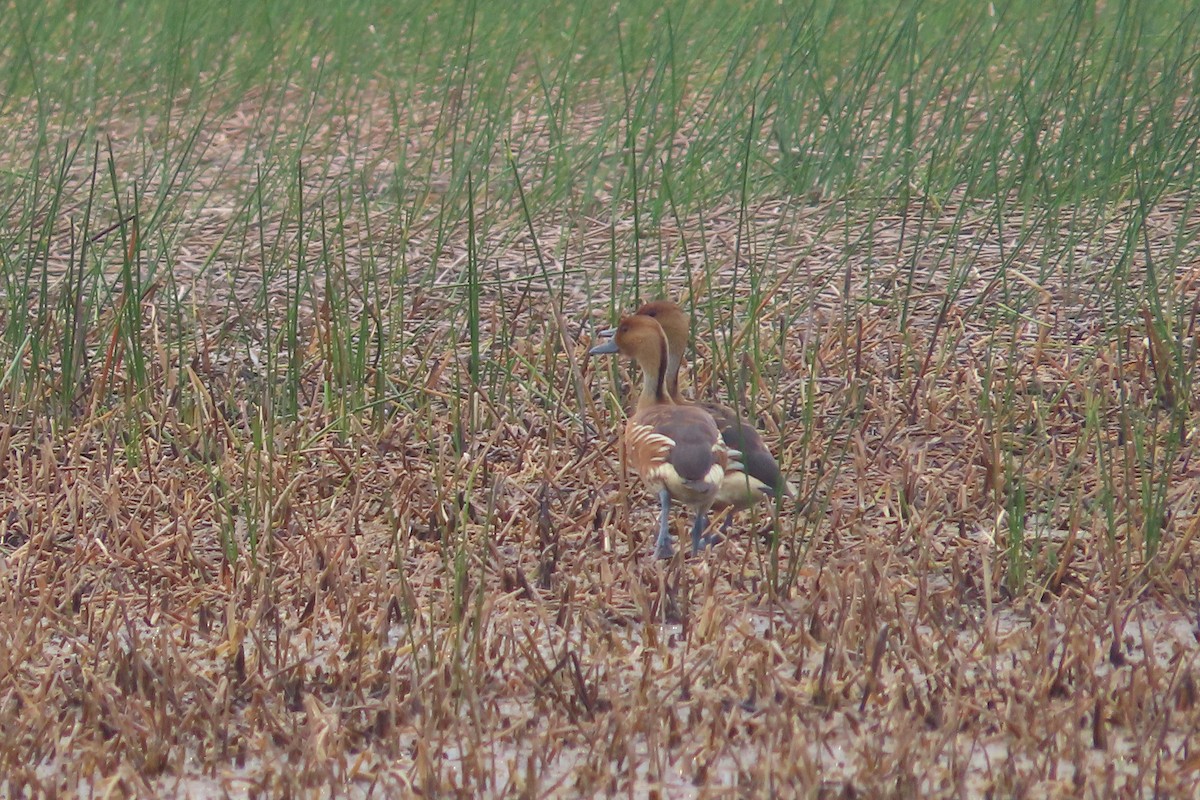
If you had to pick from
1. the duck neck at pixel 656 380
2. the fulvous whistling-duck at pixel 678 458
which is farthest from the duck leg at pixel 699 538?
the duck neck at pixel 656 380

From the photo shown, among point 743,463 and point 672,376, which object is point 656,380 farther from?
point 743,463

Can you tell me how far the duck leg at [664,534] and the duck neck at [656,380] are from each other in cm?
43

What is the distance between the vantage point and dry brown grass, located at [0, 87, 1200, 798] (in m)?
2.62

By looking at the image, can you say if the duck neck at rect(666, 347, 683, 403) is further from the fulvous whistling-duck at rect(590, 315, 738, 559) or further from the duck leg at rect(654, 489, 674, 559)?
the duck leg at rect(654, 489, 674, 559)

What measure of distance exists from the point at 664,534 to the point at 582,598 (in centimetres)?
32

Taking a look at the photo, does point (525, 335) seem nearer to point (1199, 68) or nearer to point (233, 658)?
point (233, 658)

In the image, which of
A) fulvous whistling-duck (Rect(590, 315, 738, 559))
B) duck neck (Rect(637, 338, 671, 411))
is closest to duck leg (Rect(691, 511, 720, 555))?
fulvous whistling-duck (Rect(590, 315, 738, 559))

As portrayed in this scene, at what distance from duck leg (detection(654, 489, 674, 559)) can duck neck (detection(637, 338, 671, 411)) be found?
1.43 ft

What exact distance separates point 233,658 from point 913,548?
1.39 meters

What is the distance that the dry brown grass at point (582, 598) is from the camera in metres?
2.62

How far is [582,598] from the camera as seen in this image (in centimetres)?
333

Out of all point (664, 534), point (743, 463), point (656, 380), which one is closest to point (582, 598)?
point (664, 534)

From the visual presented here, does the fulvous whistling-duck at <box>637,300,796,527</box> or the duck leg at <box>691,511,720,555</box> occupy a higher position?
the fulvous whistling-duck at <box>637,300,796,527</box>

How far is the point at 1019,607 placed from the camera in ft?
10.5
